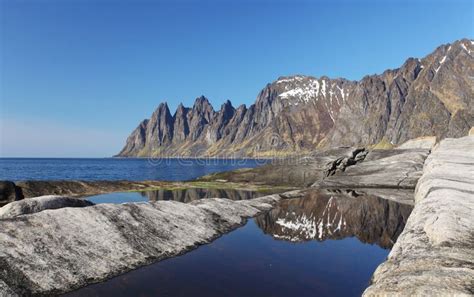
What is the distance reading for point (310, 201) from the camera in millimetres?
61062

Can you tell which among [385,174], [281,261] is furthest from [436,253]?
[385,174]

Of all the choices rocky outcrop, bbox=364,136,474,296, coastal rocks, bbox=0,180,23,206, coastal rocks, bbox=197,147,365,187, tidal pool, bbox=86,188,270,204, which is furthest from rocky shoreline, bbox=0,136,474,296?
coastal rocks, bbox=197,147,365,187

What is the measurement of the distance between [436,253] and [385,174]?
64.7m

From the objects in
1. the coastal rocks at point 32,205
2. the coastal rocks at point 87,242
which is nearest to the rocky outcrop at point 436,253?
the coastal rocks at point 87,242

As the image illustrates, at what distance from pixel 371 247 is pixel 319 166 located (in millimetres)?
62001

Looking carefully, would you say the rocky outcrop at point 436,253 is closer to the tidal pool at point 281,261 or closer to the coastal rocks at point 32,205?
the tidal pool at point 281,261

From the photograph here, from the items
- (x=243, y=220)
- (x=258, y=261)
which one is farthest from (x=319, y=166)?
(x=258, y=261)

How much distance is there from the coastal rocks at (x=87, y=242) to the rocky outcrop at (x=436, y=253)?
52.5 feet

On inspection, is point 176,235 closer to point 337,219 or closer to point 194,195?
point 337,219

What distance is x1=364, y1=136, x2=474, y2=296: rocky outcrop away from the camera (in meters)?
15.4

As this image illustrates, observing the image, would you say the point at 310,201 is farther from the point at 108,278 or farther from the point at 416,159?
the point at 108,278

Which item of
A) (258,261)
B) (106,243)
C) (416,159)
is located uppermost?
(416,159)

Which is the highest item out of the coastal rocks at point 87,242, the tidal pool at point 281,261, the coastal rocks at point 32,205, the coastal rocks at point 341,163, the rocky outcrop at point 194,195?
the coastal rocks at point 341,163

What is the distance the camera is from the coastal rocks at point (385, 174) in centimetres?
7588
